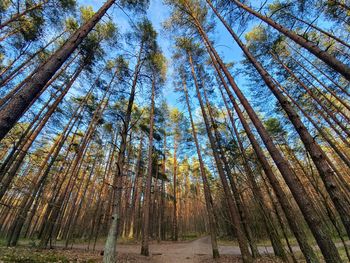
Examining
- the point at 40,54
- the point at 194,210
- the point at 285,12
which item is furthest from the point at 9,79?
the point at 194,210

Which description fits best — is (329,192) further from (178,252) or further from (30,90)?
(178,252)

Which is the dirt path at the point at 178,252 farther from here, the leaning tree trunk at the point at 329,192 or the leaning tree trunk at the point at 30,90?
the leaning tree trunk at the point at 30,90

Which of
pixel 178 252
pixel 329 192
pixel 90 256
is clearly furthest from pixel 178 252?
pixel 329 192

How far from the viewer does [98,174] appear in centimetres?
1922

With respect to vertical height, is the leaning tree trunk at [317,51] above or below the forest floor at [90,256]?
above

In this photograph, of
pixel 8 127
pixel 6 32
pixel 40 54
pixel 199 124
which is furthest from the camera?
pixel 199 124

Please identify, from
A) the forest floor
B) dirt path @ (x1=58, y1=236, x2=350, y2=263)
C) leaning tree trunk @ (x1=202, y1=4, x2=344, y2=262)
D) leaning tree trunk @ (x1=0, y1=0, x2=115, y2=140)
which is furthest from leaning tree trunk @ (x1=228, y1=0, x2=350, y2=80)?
dirt path @ (x1=58, y1=236, x2=350, y2=263)

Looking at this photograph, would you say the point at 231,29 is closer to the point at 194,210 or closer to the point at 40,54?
the point at 40,54

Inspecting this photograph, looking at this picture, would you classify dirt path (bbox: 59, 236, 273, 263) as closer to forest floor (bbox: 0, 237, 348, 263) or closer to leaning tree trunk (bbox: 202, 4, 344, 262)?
forest floor (bbox: 0, 237, 348, 263)

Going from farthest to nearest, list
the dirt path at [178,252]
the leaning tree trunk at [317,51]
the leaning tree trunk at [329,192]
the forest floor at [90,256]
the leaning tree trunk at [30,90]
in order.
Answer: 1. the dirt path at [178,252]
2. the forest floor at [90,256]
3. the leaning tree trunk at [317,51]
4. the leaning tree trunk at [329,192]
5. the leaning tree trunk at [30,90]

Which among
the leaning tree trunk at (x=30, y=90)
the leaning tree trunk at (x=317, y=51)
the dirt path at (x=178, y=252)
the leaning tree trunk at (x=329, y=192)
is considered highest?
the leaning tree trunk at (x=317, y=51)

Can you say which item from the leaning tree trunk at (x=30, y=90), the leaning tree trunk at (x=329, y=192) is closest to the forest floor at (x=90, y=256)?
the leaning tree trunk at (x=329, y=192)

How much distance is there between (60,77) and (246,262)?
521 inches

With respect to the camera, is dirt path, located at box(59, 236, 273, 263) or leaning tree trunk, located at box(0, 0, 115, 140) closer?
leaning tree trunk, located at box(0, 0, 115, 140)
